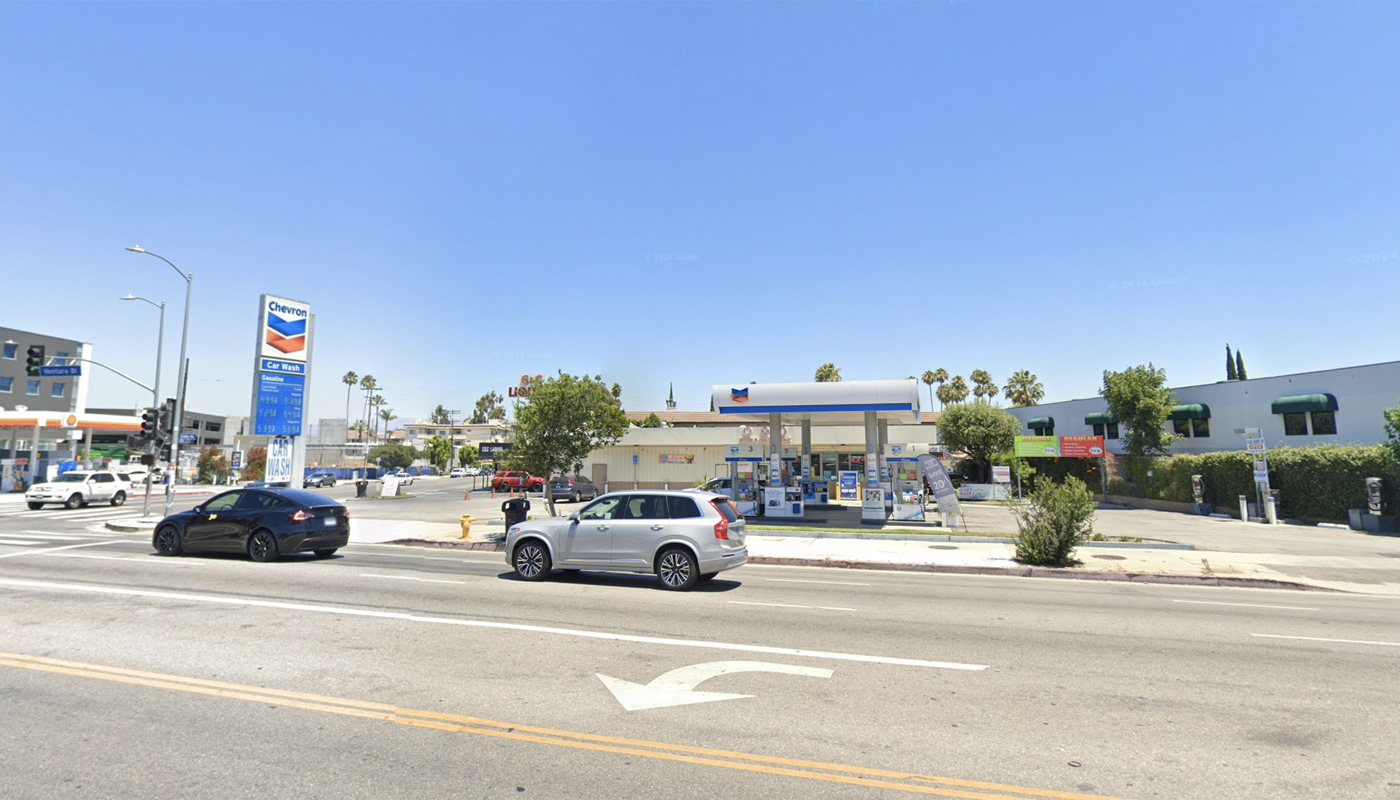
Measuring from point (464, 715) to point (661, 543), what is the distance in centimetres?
595

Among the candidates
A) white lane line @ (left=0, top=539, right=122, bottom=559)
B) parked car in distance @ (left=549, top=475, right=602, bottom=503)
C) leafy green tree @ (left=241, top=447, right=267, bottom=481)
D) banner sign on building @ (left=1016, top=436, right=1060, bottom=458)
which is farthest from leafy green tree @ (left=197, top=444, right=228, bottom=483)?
banner sign on building @ (left=1016, top=436, right=1060, bottom=458)

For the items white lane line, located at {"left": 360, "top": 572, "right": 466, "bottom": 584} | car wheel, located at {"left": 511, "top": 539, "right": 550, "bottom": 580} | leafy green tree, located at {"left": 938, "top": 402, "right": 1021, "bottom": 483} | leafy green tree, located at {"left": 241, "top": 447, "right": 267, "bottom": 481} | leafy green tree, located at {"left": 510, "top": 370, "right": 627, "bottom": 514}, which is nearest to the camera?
car wheel, located at {"left": 511, "top": 539, "right": 550, "bottom": 580}

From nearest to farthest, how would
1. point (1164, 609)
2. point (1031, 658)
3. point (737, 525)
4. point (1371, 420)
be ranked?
point (1031, 658) → point (1164, 609) → point (737, 525) → point (1371, 420)

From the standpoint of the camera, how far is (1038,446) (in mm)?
38875

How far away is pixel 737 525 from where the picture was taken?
11.8 metres

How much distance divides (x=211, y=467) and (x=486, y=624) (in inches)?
2774

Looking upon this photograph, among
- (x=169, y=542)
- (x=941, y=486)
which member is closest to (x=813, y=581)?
(x=941, y=486)

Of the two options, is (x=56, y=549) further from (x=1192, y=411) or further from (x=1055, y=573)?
(x=1192, y=411)

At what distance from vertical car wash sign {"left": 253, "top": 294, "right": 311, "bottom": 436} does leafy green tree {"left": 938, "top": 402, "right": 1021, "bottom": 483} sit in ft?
136

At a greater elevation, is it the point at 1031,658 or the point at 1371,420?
the point at 1371,420

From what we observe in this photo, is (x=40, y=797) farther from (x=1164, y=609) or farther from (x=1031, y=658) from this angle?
(x=1164, y=609)

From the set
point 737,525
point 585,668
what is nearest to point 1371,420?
point 737,525

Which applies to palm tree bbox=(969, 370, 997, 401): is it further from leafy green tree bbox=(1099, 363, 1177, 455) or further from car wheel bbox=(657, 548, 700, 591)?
car wheel bbox=(657, 548, 700, 591)

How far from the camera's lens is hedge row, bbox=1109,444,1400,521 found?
2412 cm
